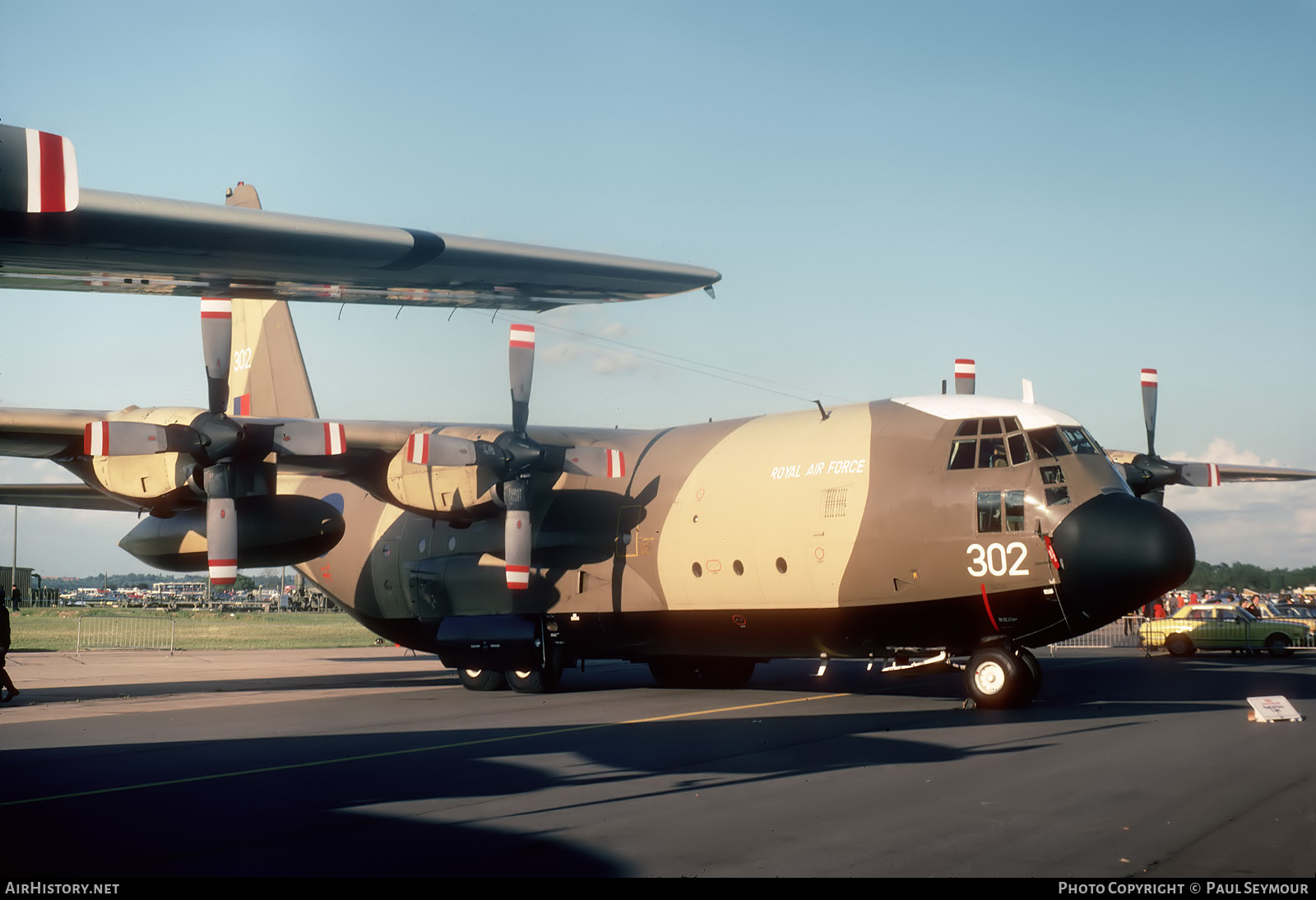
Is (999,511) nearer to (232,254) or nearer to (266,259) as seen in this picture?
(266,259)

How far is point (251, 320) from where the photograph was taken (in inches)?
904

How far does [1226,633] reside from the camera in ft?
86.5

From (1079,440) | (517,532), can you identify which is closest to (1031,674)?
(1079,440)

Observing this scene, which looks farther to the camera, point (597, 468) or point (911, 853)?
point (597, 468)

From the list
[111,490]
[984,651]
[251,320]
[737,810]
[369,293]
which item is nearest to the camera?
[369,293]

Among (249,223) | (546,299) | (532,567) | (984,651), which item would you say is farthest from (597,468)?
(249,223)

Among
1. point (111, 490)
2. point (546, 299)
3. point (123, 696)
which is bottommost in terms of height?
point (123, 696)

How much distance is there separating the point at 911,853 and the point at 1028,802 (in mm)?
1952

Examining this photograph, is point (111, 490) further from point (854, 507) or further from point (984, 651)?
point (984, 651)

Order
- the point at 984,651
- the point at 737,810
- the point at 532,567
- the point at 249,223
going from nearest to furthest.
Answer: the point at 249,223
the point at 737,810
the point at 984,651
the point at 532,567

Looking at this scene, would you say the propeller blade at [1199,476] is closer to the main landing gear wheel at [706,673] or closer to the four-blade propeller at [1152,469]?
the four-blade propeller at [1152,469]

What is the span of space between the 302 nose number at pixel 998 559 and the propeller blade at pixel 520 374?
7.37 m

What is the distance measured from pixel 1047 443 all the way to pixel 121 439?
39.2 ft

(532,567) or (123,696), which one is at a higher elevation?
(532,567)
